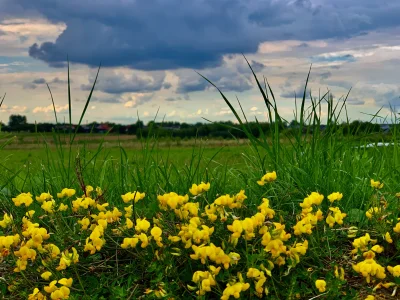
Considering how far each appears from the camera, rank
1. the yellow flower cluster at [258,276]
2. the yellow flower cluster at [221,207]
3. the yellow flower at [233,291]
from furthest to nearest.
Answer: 1. the yellow flower cluster at [221,207]
2. the yellow flower cluster at [258,276]
3. the yellow flower at [233,291]

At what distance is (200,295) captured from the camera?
120 inches

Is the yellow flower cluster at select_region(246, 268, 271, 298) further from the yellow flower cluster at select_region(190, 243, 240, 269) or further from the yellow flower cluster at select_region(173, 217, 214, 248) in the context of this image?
the yellow flower cluster at select_region(173, 217, 214, 248)

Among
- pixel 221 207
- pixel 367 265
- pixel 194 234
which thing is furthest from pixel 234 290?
pixel 367 265

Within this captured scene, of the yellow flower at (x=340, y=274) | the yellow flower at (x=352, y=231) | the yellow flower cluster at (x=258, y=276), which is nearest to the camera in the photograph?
the yellow flower cluster at (x=258, y=276)

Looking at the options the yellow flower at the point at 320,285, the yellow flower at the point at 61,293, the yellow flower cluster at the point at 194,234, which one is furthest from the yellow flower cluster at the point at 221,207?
the yellow flower at the point at 61,293

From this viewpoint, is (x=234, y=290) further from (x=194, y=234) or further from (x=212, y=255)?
(x=194, y=234)

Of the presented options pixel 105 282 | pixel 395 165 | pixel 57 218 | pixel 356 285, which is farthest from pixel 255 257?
pixel 395 165

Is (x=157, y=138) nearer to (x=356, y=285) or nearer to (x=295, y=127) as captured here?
(x=295, y=127)

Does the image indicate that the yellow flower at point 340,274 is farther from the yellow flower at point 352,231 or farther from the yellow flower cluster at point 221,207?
the yellow flower cluster at point 221,207

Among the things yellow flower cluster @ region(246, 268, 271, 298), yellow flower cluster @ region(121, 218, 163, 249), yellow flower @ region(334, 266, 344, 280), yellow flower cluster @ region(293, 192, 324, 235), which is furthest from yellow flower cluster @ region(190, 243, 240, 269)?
yellow flower @ region(334, 266, 344, 280)

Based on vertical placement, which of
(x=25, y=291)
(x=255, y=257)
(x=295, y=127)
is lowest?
(x=25, y=291)

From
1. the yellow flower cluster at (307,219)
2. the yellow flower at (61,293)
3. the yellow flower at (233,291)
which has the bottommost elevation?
the yellow flower at (61,293)

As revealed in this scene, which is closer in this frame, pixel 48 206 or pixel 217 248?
pixel 217 248

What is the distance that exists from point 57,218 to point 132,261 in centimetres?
65
